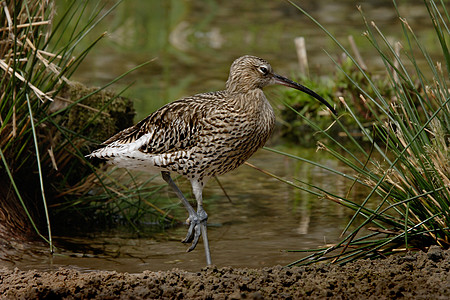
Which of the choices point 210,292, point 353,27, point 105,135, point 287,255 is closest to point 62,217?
point 105,135

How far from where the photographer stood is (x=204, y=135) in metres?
6.10

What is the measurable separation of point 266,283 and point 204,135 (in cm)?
186

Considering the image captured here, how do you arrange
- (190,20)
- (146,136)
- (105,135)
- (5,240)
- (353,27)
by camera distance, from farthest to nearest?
1. (190,20)
2. (353,27)
3. (105,135)
4. (146,136)
5. (5,240)

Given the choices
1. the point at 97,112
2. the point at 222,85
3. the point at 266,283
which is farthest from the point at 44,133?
the point at 222,85

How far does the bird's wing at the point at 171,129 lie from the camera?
6188 millimetres

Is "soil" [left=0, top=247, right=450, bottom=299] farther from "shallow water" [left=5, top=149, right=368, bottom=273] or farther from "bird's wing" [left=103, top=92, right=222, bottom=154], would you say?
"bird's wing" [left=103, top=92, right=222, bottom=154]

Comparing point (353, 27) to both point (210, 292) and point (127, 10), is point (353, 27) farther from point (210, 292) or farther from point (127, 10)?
point (210, 292)

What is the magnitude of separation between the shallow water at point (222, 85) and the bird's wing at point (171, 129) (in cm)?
78

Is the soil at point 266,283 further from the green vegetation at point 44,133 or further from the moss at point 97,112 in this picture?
the moss at point 97,112

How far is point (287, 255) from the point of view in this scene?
20.1ft

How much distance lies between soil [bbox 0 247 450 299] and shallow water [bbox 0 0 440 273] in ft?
3.81

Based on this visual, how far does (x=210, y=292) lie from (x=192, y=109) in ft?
7.14

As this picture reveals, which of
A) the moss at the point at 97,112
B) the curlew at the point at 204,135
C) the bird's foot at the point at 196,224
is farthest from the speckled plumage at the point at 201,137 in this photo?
the moss at the point at 97,112

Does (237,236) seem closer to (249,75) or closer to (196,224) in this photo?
(196,224)
